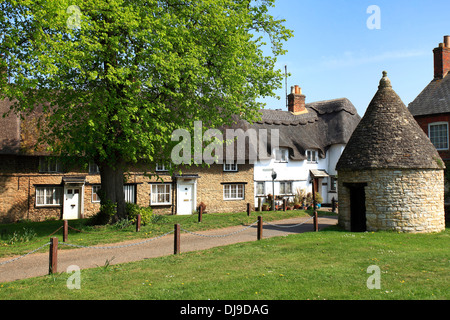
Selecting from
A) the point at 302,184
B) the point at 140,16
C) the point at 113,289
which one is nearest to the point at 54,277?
the point at 113,289

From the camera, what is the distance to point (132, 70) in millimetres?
15680

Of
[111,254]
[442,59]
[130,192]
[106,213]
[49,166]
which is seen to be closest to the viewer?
[111,254]

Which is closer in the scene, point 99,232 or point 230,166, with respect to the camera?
point 99,232

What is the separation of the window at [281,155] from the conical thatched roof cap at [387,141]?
13.2 metres

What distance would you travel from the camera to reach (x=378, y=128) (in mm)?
18078

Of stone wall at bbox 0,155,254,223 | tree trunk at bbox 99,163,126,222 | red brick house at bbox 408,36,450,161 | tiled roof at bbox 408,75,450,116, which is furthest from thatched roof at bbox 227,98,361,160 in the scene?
tree trunk at bbox 99,163,126,222

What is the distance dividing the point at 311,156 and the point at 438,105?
Answer: 39.9ft

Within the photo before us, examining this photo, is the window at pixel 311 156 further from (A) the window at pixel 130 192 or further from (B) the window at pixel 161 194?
(A) the window at pixel 130 192

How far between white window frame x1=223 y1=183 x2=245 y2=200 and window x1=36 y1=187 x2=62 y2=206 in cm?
1216

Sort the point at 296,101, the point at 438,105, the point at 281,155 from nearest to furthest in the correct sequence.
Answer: the point at 438,105 < the point at 281,155 < the point at 296,101

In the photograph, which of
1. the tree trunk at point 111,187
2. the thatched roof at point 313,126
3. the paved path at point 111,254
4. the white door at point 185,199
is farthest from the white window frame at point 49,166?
the thatched roof at point 313,126

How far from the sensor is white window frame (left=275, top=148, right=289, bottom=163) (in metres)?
31.9

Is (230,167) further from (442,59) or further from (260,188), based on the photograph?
(442,59)

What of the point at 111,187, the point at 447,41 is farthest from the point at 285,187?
the point at 111,187
